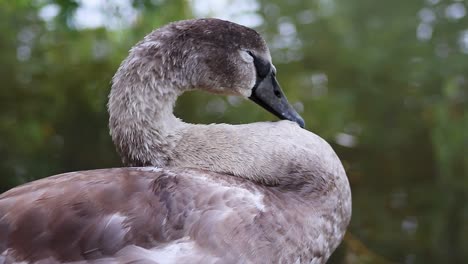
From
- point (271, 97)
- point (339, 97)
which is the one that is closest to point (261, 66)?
point (271, 97)

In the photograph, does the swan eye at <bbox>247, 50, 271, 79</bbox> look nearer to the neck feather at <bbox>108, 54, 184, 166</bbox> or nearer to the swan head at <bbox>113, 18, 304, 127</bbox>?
the swan head at <bbox>113, 18, 304, 127</bbox>

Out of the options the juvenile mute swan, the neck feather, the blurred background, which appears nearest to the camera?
the juvenile mute swan

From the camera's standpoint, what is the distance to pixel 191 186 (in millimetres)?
2436

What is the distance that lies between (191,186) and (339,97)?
3697 millimetres

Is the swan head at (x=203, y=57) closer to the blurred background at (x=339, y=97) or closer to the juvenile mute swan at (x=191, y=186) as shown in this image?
the juvenile mute swan at (x=191, y=186)

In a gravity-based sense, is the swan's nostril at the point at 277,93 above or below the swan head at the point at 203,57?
below

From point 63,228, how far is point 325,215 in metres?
0.86

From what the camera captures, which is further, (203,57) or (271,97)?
(271,97)

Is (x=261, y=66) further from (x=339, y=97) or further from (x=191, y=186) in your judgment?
(x=339, y=97)

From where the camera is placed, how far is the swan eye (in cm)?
287

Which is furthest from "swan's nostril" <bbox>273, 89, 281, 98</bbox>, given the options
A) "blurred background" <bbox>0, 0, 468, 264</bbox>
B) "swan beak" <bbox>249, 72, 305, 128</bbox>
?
Result: "blurred background" <bbox>0, 0, 468, 264</bbox>

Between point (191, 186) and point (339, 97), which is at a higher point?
point (191, 186)

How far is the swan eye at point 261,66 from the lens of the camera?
2.87m

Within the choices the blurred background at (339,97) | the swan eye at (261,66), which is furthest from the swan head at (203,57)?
the blurred background at (339,97)
